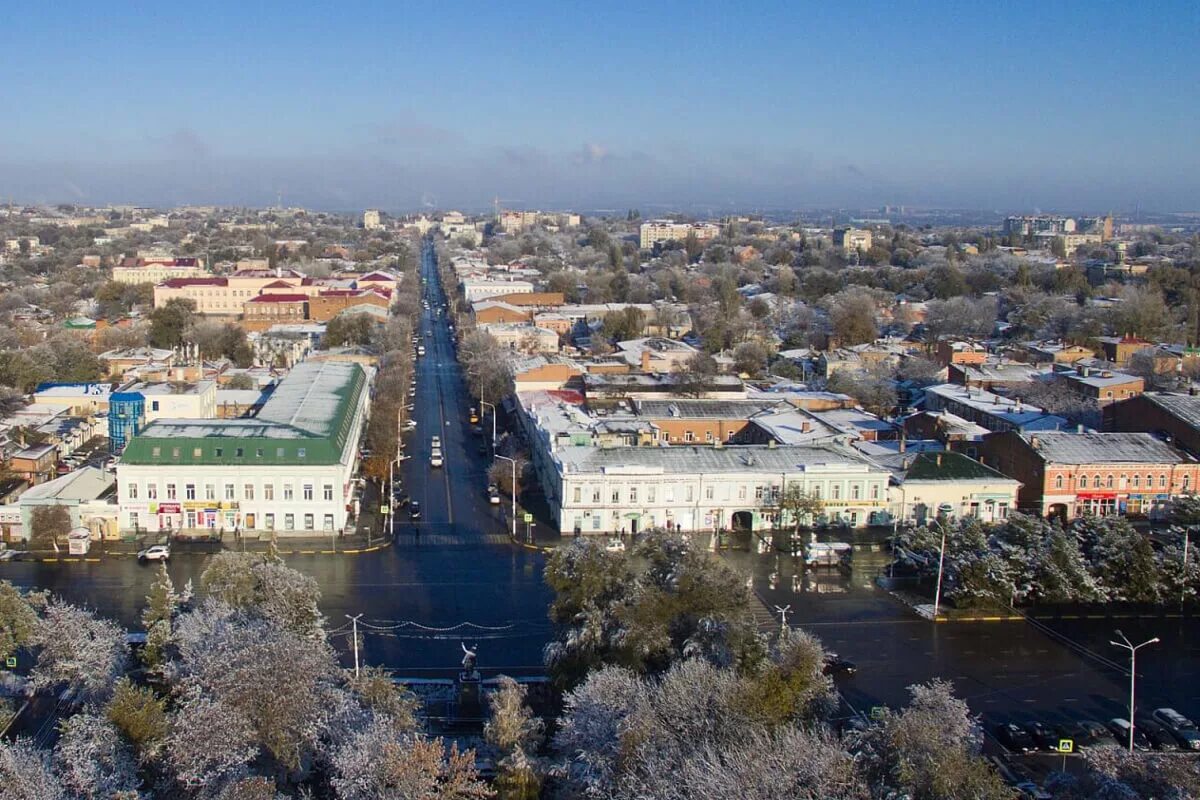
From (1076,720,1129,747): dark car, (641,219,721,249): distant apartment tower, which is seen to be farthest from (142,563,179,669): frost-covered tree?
(641,219,721,249): distant apartment tower

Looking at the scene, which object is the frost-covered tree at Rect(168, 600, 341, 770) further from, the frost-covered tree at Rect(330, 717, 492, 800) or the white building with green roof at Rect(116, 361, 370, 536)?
the white building with green roof at Rect(116, 361, 370, 536)

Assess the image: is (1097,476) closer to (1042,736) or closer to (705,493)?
(705,493)

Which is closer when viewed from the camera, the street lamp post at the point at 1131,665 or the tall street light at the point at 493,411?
the street lamp post at the point at 1131,665

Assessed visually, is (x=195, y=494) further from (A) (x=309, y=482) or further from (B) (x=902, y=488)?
(B) (x=902, y=488)

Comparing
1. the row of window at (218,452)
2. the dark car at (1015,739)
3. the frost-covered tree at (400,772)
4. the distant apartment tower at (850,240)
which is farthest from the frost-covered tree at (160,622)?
the distant apartment tower at (850,240)

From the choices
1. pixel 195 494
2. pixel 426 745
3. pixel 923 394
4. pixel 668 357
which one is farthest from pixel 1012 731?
pixel 668 357

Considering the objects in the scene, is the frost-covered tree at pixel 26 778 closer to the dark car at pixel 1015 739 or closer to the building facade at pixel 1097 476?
the dark car at pixel 1015 739

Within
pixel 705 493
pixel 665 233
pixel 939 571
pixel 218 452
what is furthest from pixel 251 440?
pixel 665 233
